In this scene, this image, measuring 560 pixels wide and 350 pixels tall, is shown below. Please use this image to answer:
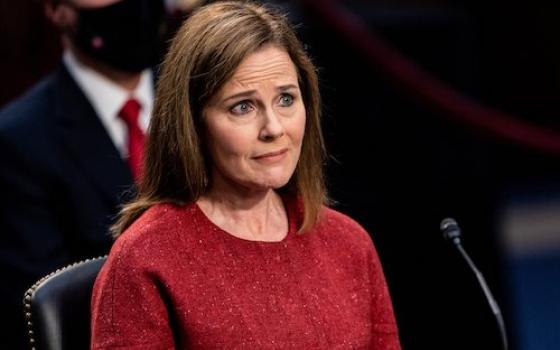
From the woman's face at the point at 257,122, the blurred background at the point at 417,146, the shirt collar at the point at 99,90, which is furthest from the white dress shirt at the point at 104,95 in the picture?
the woman's face at the point at 257,122

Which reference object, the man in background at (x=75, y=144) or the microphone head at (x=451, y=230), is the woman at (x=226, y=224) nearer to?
the microphone head at (x=451, y=230)

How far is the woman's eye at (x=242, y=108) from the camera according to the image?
6.84ft

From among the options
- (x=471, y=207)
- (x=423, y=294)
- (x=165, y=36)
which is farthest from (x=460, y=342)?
(x=165, y=36)

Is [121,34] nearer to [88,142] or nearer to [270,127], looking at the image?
[88,142]

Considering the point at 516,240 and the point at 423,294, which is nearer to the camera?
the point at 423,294

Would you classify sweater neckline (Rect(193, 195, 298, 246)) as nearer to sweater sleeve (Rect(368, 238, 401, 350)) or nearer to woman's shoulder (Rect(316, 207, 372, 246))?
woman's shoulder (Rect(316, 207, 372, 246))

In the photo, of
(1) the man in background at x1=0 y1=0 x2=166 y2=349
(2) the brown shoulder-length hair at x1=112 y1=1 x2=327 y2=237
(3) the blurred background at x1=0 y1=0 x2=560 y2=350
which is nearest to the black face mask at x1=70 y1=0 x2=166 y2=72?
(1) the man in background at x1=0 y1=0 x2=166 y2=349

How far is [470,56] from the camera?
475 centimetres

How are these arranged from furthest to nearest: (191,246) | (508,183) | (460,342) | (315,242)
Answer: (508,183) → (460,342) → (315,242) → (191,246)

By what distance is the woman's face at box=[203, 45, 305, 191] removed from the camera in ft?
6.81

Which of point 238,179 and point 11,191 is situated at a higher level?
point 238,179

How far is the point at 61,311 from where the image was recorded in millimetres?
2203

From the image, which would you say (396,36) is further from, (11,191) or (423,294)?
(11,191)

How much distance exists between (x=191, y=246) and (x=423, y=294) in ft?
7.21
